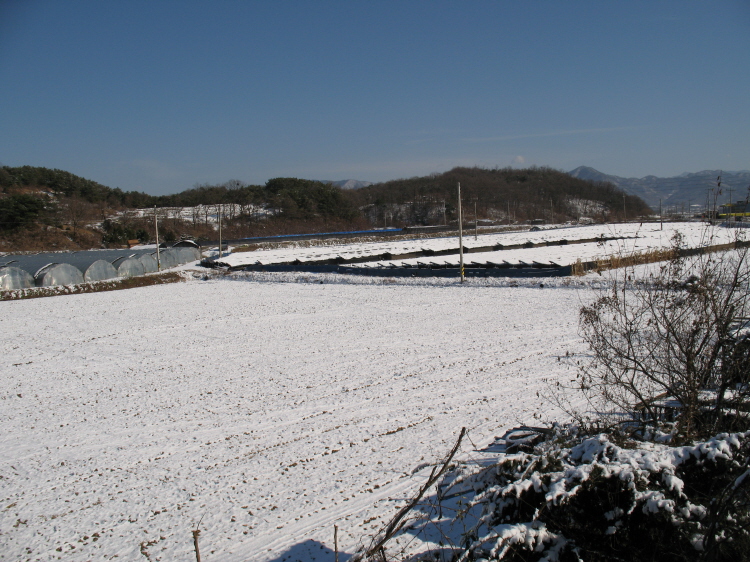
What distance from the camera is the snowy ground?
15.8 ft

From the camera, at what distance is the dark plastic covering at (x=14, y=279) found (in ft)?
74.0

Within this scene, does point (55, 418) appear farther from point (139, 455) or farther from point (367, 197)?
point (367, 197)

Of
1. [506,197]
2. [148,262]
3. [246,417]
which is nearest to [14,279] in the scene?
[148,262]

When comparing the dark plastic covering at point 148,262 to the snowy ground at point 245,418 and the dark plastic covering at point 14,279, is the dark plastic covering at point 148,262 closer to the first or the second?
the dark plastic covering at point 14,279

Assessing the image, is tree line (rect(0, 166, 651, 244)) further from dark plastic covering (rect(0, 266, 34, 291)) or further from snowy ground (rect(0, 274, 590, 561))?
snowy ground (rect(0, 274, 590, 561))

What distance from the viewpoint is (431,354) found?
10867mm

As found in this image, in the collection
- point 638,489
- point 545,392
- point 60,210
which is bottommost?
point 545,392

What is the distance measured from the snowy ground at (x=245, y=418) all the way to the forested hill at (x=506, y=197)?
7497 centimetres

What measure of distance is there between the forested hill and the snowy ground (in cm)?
7497

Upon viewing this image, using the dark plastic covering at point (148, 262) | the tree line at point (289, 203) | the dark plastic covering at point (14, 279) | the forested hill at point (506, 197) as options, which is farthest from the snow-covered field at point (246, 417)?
the forested hill at point (506, 197)

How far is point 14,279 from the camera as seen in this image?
75.2 ft

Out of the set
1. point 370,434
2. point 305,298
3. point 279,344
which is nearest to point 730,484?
point 370,434

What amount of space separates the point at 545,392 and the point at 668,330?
3875 mm

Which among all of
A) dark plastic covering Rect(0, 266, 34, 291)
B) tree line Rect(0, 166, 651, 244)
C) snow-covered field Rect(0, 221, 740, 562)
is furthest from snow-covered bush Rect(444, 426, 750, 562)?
tree line Rect(0, 166, 651, 244)
